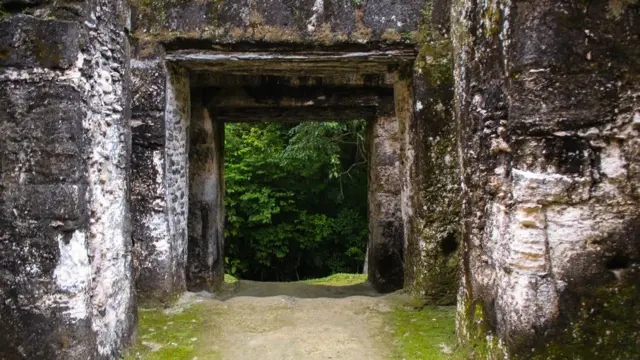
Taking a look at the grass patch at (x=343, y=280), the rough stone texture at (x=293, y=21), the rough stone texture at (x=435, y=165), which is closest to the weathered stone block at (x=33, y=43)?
the rough stone texture at (x=293, y=21)

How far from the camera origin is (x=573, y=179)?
9.02 feet

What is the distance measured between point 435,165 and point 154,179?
2.61m

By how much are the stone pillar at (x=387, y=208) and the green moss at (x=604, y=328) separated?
183 inches

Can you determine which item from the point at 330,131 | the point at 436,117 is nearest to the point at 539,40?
the point at 436,117

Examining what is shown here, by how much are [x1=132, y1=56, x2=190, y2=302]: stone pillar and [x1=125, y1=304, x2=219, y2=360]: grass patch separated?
0.91 ft

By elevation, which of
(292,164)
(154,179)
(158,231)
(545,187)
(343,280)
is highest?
(292,164)

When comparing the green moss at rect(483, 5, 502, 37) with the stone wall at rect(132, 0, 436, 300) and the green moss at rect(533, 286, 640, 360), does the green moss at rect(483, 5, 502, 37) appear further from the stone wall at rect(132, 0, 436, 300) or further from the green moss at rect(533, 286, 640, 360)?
the stone wall at rect(132, 0, 436, 300)

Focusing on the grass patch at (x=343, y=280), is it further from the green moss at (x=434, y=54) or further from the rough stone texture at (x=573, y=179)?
the rough stone texture at (x=573, y=179)

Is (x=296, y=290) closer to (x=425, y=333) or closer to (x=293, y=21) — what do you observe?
(x=425, y=333)

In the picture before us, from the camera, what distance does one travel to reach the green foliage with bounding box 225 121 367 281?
12.5 m

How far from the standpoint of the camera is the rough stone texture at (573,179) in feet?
8.93

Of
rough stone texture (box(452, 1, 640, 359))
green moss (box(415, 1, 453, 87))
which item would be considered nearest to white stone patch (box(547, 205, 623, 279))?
rough stone texture (box(452, 1, 640, 359))

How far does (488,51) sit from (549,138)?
69 cm

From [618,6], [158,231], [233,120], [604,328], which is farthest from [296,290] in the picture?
[618,6]
